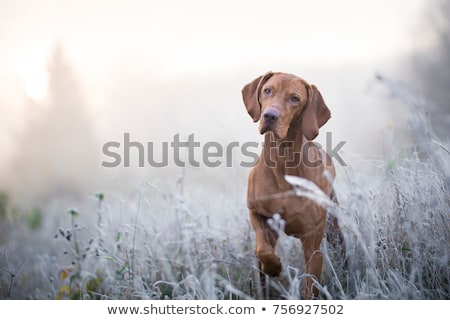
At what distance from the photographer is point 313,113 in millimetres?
2934

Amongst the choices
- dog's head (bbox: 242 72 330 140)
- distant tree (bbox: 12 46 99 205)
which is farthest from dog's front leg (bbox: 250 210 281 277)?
distant tree (bbox: 12 46 99 205)

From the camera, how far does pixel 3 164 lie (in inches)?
393

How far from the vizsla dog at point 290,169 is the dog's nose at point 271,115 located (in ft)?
0.20

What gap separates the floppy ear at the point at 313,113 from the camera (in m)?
2.88

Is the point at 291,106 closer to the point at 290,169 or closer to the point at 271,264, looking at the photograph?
the point at 290,169

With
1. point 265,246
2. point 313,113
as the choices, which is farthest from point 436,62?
point 265,246

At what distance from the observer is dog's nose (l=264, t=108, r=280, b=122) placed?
271cm

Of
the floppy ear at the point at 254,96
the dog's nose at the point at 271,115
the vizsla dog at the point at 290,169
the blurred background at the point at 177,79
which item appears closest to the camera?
the dog's nose at the point at 271,115

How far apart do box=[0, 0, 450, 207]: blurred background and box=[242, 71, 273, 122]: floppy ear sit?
2.23 feet

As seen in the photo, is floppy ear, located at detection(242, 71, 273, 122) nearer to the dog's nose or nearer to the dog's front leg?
the dog's nose

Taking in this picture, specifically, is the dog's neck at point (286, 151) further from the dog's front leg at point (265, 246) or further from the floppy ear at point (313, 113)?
the dog's front leg at point (265, 246)

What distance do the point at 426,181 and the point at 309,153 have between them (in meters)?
0.85

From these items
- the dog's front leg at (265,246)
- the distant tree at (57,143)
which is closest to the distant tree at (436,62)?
the dog's front leg at (265,246)
